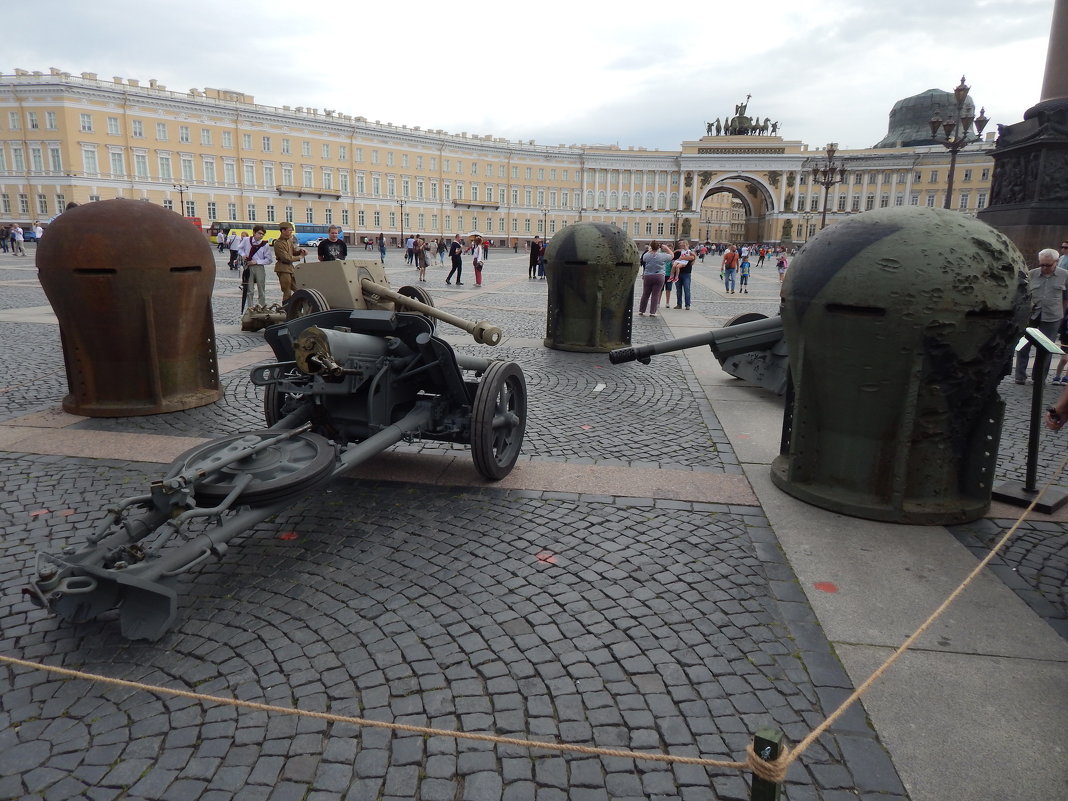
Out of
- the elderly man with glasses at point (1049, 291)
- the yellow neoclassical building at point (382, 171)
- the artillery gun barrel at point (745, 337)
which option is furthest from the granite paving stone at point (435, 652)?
the yellow neoclassical building at point (382, 171)

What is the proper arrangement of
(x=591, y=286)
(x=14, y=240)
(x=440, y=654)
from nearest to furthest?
1. (x=440, y=654)
2. (x=591, y=286)
3. (x=14, y=240)

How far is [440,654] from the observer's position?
2.90m

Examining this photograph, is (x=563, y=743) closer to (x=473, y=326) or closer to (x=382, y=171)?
(x=473, y=326)

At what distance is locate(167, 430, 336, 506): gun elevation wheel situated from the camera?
10.1 feet

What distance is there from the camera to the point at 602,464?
5.39m

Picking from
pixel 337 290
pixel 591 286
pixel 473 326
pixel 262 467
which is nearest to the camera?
pixel 262 467

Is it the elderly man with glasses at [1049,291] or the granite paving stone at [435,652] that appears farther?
the elderly man with glasses at [1049,291]

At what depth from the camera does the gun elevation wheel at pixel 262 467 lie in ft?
10.1

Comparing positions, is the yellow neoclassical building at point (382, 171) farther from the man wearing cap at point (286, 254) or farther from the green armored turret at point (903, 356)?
the green armored turret at point (903, 356)

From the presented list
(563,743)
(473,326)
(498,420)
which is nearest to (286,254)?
(473,326)

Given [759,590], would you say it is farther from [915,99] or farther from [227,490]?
[915,99]

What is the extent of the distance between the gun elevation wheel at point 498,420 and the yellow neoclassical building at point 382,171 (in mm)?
62682

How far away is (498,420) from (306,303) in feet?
15.3

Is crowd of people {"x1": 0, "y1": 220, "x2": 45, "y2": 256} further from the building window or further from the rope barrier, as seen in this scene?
the rope barrier
